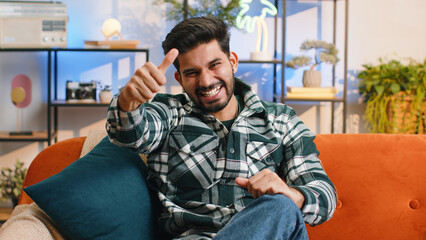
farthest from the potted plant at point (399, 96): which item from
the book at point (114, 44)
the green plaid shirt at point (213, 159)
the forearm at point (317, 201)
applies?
the forearm at point (317, 201)

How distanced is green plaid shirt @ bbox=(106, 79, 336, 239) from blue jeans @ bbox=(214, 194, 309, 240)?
24cm

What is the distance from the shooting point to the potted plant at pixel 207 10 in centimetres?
288

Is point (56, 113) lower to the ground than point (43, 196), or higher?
higher

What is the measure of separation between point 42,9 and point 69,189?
6.71ft

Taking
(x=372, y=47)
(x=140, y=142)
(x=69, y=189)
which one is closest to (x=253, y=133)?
(x=140, y=142)

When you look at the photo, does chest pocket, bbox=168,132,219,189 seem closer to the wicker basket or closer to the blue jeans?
the blue jeans

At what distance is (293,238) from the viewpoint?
3.22ft

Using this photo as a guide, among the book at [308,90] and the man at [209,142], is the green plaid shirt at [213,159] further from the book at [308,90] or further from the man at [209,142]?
the book at [308,90]

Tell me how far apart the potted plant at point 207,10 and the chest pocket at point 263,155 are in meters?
1.68

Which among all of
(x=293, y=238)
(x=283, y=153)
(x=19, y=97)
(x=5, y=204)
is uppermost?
(x=19, y=97)

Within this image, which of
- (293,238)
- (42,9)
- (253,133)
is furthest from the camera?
(42,9)

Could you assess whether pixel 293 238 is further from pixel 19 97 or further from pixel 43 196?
pixel 19 97

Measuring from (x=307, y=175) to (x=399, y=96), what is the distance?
190 centimetres

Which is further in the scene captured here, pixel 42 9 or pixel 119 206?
pixel 42 9
